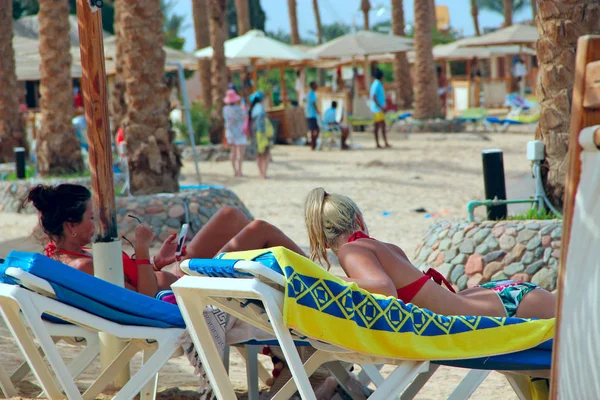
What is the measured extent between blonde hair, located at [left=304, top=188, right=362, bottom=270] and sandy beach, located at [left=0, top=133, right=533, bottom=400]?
1108 millimetres

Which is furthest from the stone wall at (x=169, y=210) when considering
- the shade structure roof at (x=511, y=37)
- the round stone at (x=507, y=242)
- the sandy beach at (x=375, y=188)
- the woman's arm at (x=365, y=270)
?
the shade structure roof at (x=511, y=37)

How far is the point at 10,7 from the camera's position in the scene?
1336cm

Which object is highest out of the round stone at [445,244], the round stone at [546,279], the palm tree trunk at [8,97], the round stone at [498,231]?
the palm tree trunk at [8,97]

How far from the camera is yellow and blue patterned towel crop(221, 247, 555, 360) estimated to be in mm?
2625

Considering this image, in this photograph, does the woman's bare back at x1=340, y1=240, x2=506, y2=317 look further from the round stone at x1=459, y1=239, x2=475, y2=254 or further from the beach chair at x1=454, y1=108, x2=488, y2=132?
the beach chair at x1=454, y1=108, x2=488, y2=132

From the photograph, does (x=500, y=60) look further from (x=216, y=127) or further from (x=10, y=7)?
(x=10, y=7)

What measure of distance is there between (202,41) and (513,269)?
15649 mm

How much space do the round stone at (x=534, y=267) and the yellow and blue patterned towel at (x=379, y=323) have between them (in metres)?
2.81

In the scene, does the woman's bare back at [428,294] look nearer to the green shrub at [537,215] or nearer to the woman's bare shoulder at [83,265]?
the woman's bare shoulder at [83,265]

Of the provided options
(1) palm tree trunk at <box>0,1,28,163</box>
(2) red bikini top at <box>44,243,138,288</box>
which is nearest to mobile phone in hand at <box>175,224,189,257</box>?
(2) red bikini top at <box>44,243,138,288</box>

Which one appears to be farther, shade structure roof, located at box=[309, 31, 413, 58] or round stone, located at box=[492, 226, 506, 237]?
shade structure roof, located at box=[309, 31, 413, 58]

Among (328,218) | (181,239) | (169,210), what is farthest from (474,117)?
(328,218)

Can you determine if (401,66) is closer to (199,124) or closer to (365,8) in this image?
(365,8)

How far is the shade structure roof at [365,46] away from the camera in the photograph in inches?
779
